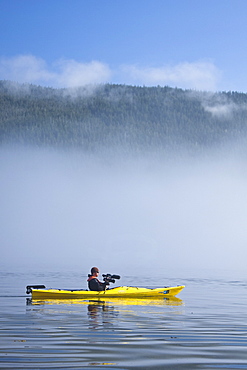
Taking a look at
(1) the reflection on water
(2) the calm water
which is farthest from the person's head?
(2) the calm water

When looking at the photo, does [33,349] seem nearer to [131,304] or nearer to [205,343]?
[205,343]

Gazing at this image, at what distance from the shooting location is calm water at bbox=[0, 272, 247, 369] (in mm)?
9617

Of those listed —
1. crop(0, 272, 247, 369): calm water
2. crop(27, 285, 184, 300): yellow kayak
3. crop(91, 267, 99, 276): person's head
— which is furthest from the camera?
crop(27, 285, 184, 300): yellow kayak

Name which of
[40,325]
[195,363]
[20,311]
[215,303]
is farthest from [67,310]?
[195,363]

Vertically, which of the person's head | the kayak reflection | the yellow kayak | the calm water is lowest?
the calm water

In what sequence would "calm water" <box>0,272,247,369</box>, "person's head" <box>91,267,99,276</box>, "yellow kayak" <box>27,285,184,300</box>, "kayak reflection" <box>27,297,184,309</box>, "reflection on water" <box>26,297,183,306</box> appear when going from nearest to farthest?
1. "calm water" <box>0,272,247,369</box>
2. "kayak reflection" <box>27,297,184,309</box>
3. "reflection on water" <box>26,297,183,306</box>
4. "person's head" <box>91,267,99,276</box>
5. "yellow kayak" <box>27,285,184,300</box>

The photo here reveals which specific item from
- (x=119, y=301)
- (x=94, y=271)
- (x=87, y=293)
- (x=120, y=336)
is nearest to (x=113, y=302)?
(x=119, y=301)

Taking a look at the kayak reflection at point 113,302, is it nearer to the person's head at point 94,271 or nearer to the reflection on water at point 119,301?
the reflection on water at point 119,301

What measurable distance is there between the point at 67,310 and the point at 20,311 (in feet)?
→ 5.34

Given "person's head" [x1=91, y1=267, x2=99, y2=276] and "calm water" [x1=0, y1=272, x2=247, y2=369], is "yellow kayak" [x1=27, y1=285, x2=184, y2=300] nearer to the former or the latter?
"person's head" [x1=91, y1=267, x2=99, y2=276]

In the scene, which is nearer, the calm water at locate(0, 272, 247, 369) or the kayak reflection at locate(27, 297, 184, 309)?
the calm water at locate(0, 272, 247, 369)

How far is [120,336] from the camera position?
12.9 m

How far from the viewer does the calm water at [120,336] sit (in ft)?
31.6

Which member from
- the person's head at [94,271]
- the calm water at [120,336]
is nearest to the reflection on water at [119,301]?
the calm water at [120,336]
